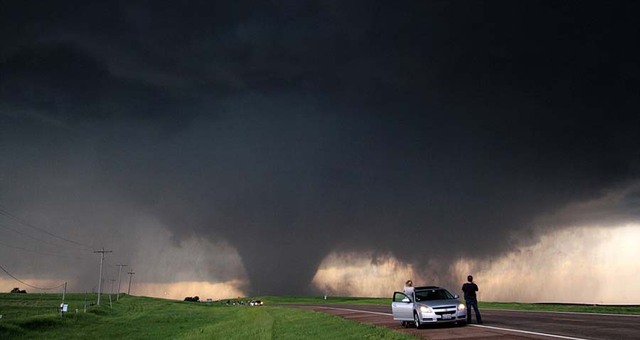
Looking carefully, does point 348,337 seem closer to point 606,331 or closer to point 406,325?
point 406,325

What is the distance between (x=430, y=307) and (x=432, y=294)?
1.93 metres

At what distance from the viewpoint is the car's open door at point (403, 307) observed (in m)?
26.8

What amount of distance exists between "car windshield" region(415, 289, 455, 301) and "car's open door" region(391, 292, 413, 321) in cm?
54

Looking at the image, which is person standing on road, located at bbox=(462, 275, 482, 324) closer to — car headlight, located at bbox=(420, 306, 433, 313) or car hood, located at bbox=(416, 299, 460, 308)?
car hood, located at bbox=(416, 299, 460, 308)

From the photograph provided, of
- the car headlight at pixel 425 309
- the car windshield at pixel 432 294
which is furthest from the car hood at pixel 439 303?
the car windshield at pixel 432 294

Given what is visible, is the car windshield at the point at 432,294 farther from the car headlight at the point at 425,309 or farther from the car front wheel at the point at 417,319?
the car headlight at the point at 425,309

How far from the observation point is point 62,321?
6312cm

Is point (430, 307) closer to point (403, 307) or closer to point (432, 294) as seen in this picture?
point (432, 294)

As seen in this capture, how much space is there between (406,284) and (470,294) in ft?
11.9

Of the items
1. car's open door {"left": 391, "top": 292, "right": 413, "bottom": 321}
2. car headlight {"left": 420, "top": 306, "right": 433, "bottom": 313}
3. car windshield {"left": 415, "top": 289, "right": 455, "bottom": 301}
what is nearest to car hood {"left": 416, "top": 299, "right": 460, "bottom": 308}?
car headlight {"left": 420, "top": 306, "right": 433, "bottom": 313}

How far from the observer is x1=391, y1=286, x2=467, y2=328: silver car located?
82.4ft

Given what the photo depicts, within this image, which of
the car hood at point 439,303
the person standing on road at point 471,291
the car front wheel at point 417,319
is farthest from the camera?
the person standing on road at point 471,291

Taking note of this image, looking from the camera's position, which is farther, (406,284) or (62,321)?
(62,321)

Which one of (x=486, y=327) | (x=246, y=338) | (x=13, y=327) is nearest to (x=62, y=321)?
(x=13, y=327)
